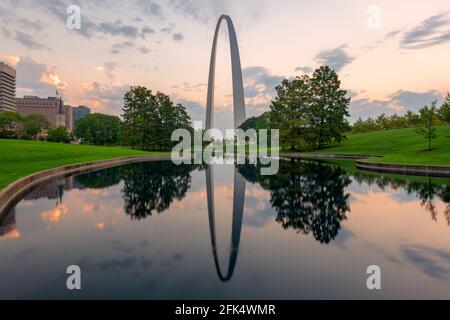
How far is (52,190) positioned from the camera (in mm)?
15773

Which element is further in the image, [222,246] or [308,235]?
[308,235]

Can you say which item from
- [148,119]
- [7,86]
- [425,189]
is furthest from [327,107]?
[7,86]

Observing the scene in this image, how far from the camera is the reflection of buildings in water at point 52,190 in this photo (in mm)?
13953

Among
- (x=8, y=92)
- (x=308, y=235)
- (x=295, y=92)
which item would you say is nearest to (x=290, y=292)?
(x=308, y=235)

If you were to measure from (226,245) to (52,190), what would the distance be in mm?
12397

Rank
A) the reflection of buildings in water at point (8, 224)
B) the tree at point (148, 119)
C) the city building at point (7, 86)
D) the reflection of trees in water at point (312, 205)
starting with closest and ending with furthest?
the reflection of buildings in water at point (8, 224)
the reflection of trees in water at point (312, 205)
the tree at point (148, 119)
the city building at point (7, 86)

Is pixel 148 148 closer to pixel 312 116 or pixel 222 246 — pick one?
pixel 312 116

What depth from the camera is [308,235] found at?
333 inches

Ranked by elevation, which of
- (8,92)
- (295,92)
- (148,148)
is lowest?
(148,148)

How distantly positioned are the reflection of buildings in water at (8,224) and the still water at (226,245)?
29 millimetres

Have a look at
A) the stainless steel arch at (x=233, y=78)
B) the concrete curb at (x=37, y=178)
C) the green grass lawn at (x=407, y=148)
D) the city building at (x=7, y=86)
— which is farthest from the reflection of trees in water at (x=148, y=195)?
the city building at (x=7, y=86)

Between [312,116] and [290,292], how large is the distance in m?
56.5

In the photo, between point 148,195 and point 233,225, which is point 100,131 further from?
point 233,225

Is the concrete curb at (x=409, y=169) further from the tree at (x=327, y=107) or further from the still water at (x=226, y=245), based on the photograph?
the tree at (x=327, y=107)
